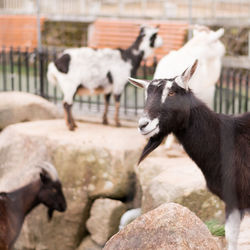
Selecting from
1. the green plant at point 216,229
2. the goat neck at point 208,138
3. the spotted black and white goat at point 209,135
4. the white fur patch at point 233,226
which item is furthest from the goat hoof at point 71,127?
the white fur patch at point 233,226

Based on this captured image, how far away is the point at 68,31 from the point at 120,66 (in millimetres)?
7067

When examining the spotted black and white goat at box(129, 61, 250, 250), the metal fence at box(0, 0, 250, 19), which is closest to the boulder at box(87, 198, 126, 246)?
the spotted black and white goat at box(129, 61, 250, 250)

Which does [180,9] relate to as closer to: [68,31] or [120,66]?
[68,31]

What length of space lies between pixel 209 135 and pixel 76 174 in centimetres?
338

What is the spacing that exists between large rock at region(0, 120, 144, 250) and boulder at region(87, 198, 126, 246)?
15 cm

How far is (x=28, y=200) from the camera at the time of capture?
285 inches

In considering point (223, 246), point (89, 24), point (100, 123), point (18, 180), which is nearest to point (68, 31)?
point (89, 24)

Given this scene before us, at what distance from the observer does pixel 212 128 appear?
4605 millimetres

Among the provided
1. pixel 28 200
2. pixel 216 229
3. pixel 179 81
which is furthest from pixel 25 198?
pixel 179 81

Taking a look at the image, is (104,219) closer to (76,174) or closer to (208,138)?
(76,174)

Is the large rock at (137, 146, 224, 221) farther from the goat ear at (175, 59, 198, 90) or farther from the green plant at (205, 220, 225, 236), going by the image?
the goat ear at (175, 59, 198, 90)

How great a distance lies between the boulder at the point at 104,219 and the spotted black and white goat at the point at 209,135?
2915 millimetres

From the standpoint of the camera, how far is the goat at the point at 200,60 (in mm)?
6988

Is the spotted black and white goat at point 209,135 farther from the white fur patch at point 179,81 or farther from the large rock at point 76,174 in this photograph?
the large rock at point 76,174
